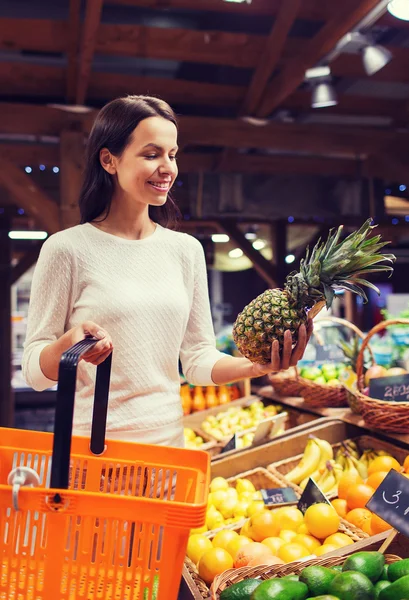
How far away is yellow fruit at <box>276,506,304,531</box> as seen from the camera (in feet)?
6.63

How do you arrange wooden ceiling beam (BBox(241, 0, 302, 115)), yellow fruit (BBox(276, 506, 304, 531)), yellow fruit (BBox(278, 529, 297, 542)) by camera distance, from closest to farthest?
yellow fruit (BBox(278, 529, 297, 542)), yellow fruit (BBox(276, 506, 304, 531)), wooden ceiling beam (BBox(241, 0, 302, 115))

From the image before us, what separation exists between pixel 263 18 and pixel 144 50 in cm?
99

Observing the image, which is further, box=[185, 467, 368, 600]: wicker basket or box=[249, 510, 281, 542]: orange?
box=[249, 510, 281, 542]: orange

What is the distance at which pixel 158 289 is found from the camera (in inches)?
62.7

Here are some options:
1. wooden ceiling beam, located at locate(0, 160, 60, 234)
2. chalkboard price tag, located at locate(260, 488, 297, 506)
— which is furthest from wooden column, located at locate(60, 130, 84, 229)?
chalkboard price tag, located at locate(260, 488, 297, 506)

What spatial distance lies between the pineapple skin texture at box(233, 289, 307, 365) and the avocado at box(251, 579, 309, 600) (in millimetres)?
504

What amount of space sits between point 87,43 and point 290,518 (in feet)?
10.8

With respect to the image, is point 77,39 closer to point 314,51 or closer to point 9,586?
point 314,51

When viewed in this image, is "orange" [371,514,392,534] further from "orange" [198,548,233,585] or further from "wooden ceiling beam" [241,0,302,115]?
"wooden ceiling beam" [241,0,302,115]

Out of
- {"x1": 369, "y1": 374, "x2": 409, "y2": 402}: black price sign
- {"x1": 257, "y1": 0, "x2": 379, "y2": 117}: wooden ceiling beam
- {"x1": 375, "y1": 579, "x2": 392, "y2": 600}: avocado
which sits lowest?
{"x1": 375, "y1": 579, "x2": 392, "y2": 600}: avocado

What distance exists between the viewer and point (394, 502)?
1574 mm

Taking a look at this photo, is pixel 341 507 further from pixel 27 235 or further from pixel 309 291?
pixel 27 235

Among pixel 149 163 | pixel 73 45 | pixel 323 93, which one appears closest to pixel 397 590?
pixel 149 163

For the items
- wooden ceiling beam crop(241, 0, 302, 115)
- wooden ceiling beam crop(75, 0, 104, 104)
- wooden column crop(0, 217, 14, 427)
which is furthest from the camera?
wooden column crop(0, 217, 14, 427)
